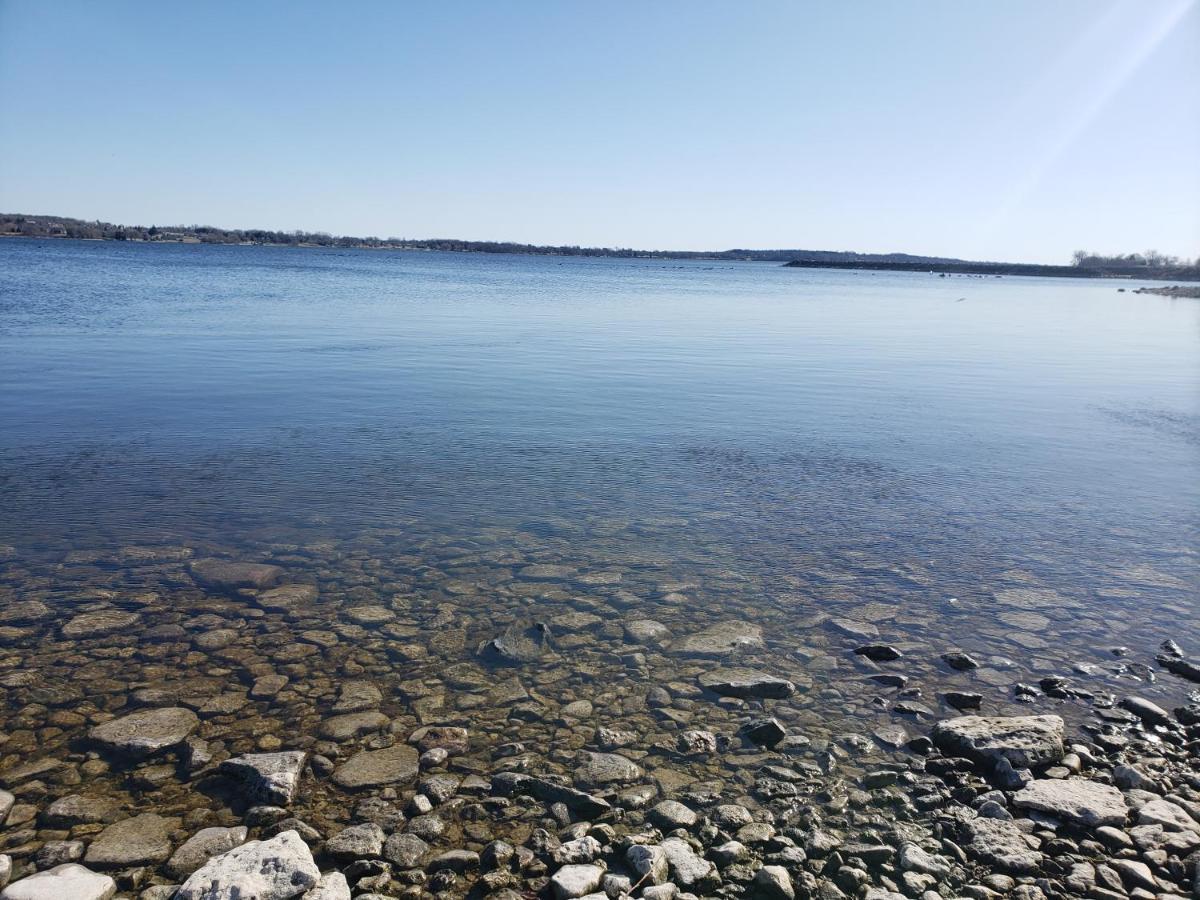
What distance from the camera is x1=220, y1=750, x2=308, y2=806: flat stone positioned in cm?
601

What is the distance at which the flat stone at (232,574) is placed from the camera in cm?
988

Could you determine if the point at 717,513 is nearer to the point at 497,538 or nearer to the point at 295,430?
the point at 497,538

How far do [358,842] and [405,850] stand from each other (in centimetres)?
33

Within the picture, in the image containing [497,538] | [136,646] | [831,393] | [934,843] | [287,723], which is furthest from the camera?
[831,393]

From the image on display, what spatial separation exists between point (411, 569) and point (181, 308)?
137ft

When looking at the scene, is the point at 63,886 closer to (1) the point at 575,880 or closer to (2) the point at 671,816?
(1) the point at 575,880

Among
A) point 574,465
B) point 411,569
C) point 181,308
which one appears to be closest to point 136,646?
point 411,569

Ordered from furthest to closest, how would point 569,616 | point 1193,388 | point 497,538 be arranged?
Answer: 1. point 1193,388
2. point 497,538
3. point 569,616

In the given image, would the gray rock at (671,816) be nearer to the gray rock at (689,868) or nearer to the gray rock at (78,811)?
the gray rock at (689,868)

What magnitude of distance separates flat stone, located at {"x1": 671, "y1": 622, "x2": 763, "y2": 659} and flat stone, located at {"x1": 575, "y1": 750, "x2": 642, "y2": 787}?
2026 millimetres

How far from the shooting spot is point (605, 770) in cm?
650

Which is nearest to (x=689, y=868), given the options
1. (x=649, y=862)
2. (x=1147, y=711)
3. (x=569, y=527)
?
(x=649, y=862)

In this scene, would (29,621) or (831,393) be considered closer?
(29,621)

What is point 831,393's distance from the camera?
2503 cm
